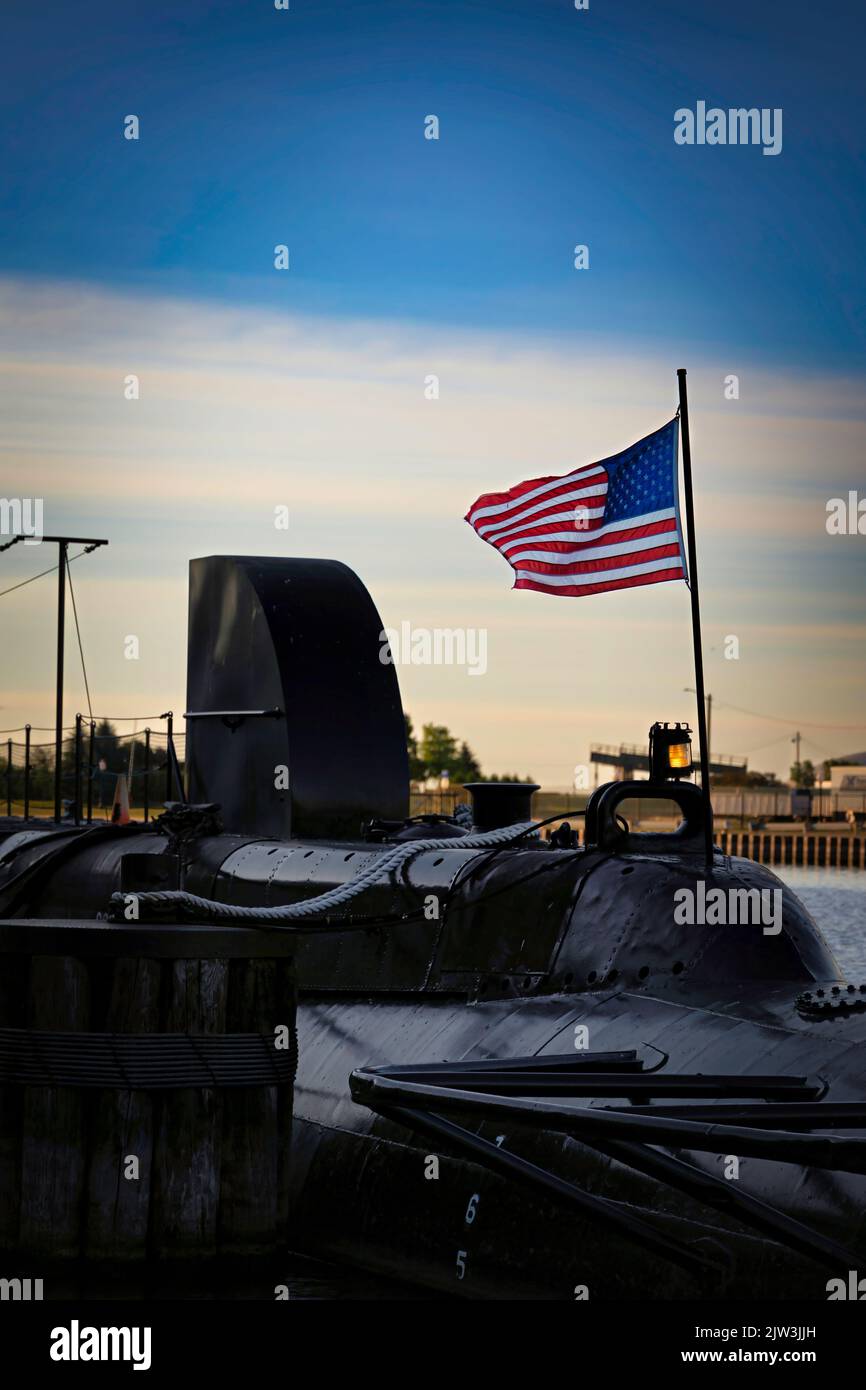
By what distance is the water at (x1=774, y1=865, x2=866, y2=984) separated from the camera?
50100mm

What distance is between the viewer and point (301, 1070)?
12750mm

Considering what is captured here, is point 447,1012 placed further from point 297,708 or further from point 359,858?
point 297,708

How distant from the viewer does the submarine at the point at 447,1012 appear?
8.33 m

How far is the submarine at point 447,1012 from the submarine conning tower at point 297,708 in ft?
0.09

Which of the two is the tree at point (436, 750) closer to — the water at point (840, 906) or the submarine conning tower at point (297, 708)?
the water at point (840, 906)

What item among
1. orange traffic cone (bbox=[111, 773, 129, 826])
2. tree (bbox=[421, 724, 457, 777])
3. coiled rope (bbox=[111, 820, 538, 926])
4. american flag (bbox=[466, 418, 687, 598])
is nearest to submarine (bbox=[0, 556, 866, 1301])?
coiled rope (bbox=[111, 820, 538, 926])

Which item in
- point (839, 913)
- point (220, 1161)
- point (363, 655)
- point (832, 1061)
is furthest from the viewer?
point (839, 913)

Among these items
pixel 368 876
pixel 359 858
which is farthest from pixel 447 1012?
pixel 359 858

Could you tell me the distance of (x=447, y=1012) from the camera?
11945mm

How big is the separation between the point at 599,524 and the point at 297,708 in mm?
3707

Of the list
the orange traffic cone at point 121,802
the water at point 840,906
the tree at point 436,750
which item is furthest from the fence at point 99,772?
the tree at point 436,750
